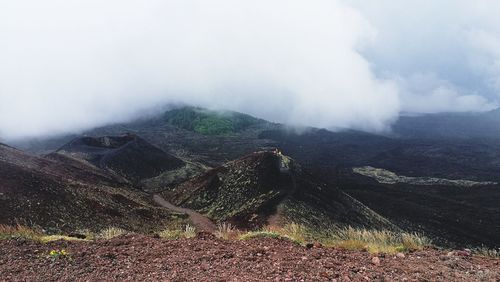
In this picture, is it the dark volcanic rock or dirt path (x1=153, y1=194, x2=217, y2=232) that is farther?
the dark volcanic rock


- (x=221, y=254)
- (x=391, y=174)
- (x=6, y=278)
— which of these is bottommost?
(x=391, y=174)

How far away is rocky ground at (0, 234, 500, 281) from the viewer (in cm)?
907

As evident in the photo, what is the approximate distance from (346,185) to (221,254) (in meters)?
103

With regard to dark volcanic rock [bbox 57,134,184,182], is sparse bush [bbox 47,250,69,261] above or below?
above

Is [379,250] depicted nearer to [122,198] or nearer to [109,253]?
[109,253]

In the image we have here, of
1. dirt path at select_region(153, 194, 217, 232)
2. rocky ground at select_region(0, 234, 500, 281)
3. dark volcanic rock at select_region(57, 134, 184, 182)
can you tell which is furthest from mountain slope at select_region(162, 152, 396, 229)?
dark volcanic rock at select_region(57, 134, 184, 182)

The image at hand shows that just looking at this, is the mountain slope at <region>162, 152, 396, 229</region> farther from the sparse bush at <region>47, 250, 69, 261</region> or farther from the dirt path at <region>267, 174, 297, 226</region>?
the sparse bush at <region>47, 250, 69, 261</region>

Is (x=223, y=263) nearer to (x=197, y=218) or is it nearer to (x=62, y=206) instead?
(x=62, y=206)

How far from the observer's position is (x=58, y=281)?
30.7ft

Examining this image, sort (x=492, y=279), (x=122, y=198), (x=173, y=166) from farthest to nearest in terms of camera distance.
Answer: (x=173, y=166)
(x=122, y=198)
(x=492, y=279)

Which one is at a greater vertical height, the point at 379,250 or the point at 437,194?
the point at 379,250

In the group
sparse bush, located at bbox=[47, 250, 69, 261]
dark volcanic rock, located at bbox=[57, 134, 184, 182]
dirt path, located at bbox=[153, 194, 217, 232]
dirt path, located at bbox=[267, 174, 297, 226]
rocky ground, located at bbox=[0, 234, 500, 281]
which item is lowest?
dark volcanic rock, located at bbox=[57, 134, 184, 182]

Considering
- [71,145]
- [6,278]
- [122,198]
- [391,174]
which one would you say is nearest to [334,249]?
[6,278]

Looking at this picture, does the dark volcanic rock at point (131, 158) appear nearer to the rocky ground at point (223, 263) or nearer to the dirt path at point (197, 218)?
the dirt path at point (197, 218)
